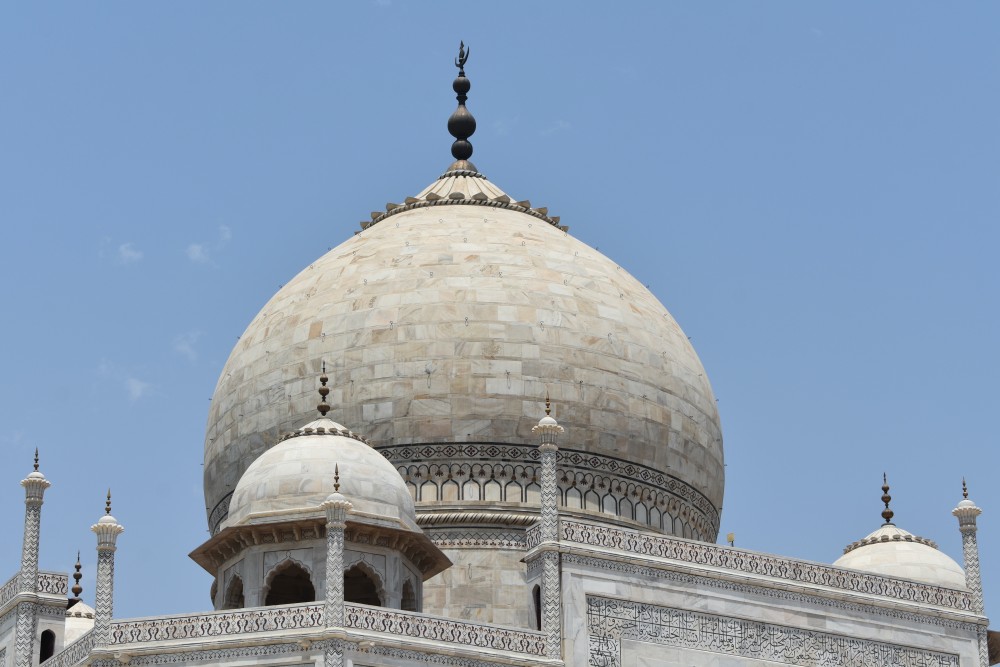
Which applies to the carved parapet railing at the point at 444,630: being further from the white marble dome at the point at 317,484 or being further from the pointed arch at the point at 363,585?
the white marble dome at the point at 317,484

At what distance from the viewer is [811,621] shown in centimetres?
2594

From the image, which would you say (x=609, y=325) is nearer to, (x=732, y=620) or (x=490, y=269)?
(x=490, y=269)

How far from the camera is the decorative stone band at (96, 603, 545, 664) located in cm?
2366

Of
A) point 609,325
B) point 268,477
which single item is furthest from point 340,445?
point 609,325

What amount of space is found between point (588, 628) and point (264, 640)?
3.34 meters

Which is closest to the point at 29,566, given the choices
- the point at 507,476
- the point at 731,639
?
the point at 507,476

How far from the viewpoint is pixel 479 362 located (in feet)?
95.6

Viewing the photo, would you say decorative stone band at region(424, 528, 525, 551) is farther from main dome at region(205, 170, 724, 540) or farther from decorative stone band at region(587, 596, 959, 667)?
decorative stone band at region(587, 596, 959, 667)

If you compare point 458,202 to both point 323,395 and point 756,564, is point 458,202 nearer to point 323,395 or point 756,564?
point 323,395

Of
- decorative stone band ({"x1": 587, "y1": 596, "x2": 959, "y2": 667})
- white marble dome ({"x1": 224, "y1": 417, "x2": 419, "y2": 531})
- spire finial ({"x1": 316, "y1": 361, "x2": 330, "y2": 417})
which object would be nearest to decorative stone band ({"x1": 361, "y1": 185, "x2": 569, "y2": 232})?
spire finial ({"x1": 316, "y1": 361, "x2": 330, "y2": 417})

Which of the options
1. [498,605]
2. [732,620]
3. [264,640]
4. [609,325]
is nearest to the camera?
[264,640]

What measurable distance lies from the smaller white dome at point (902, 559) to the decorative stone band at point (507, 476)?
2459mm

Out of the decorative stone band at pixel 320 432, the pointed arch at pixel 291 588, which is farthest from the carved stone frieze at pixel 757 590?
the decorative stone band at pixel 320 432

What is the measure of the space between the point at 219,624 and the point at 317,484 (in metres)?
2.32
